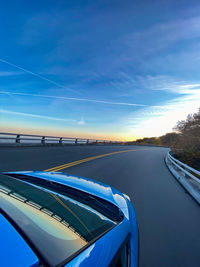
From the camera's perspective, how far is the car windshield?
96 centimetres

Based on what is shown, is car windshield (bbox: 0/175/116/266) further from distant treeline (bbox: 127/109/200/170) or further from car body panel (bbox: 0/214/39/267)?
distant treeline (bbox: 127/109/200/170)

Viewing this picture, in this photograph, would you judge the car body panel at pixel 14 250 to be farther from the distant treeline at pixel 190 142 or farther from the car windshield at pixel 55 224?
the distant treeline at pixel 190 142

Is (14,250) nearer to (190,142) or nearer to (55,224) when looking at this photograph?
(55,224)

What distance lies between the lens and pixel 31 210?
4.49 feet

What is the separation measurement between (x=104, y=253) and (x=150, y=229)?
2.45 meters

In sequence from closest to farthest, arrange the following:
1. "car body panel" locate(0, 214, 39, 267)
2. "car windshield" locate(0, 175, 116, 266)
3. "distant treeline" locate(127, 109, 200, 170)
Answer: "car body panel" locate(0, 214, 39, 267), "car windshield" locate(0, 175, 116, 266), "distant treeline" locate(127, 109, 200, 170)

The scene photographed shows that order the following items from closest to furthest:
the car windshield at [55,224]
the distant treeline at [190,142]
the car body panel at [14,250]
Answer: the car body panel at [14,250] < the car windshield at [55,224] < the distant treeline at [190,142]

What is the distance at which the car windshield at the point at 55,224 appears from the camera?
96 cm

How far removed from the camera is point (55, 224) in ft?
4.15

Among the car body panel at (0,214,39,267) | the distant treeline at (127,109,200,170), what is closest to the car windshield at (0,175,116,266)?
the car body panel at (0,214,39,267)

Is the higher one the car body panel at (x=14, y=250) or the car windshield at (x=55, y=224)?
the car body panel at (x=14, y=250)

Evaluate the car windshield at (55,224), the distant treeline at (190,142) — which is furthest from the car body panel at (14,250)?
the distant treeline at (190,142)

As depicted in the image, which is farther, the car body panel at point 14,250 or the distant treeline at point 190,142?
the distant treeline at point 190,142

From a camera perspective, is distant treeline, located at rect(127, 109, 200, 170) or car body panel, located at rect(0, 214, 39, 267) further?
distant treeline, located at rect(127, 109, 200, 170)
